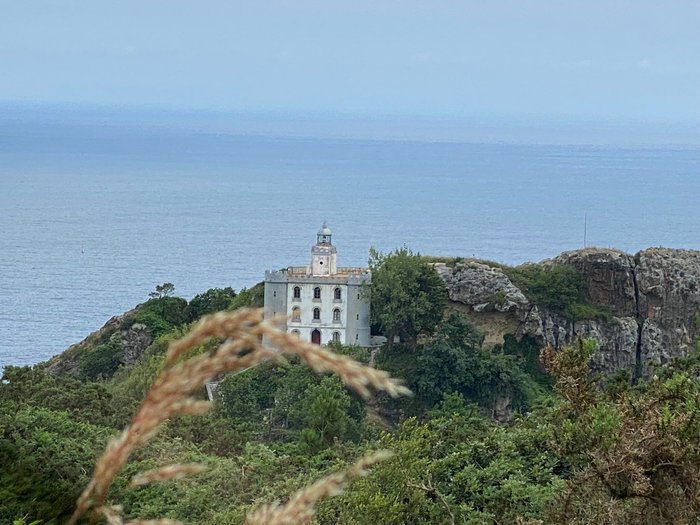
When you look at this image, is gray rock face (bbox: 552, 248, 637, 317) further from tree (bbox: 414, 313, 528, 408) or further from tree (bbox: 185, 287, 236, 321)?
tree (bbox: 185, 287, 236, 321)

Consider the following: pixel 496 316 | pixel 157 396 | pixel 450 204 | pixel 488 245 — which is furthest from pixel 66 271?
pixel 157 396

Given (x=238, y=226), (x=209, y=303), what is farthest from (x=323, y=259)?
(x=238, y=226)

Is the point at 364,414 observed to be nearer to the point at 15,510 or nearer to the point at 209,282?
the point at 15,510

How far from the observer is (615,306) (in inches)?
2222

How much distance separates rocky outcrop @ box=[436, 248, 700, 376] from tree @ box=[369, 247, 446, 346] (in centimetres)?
217

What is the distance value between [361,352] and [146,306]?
45.4 feet

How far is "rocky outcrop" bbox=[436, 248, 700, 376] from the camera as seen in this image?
55219 millimetres

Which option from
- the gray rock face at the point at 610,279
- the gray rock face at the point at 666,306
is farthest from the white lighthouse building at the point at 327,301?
the gray rock face at the point at 666,306

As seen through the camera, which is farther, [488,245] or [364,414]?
[488,245]

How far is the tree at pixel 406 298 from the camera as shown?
5206 centimetres

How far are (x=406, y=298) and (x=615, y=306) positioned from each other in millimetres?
9242

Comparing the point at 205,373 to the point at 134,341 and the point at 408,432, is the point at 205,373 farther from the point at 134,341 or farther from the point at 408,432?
the point at 134,341

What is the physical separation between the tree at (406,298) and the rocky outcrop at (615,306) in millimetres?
2174

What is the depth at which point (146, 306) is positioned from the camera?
6128 cm
